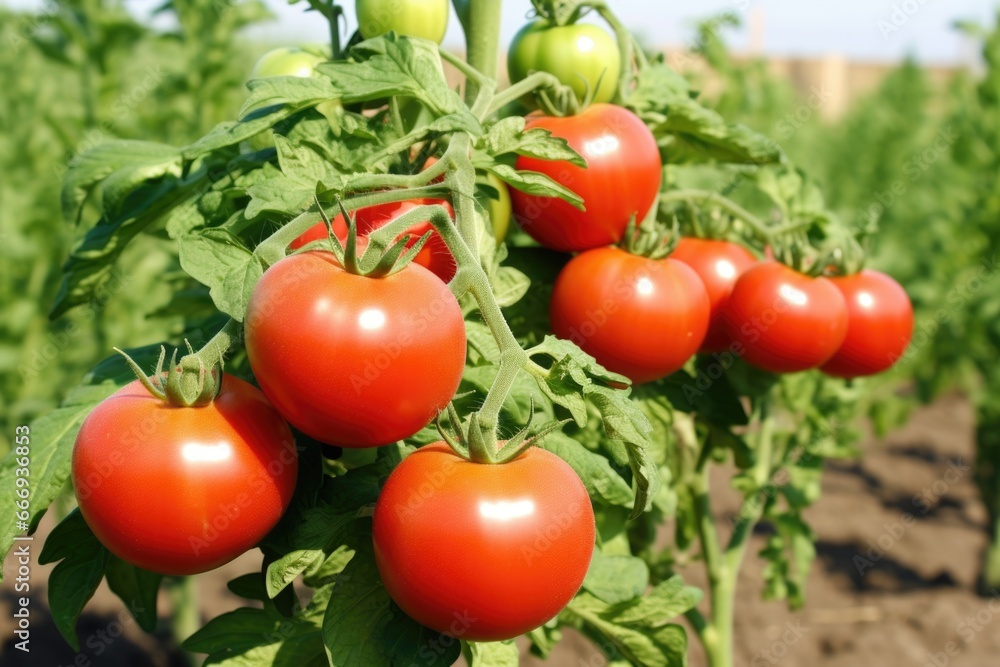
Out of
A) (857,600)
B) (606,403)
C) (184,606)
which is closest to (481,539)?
(606,403)

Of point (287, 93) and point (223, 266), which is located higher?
point (287, 93)

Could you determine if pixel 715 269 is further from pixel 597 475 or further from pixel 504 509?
pixel 504 509

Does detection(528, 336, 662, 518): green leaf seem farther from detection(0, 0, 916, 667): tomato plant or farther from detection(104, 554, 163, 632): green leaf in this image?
detection(104, 554, 163, 632): green leaf

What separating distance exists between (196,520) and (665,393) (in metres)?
0.69

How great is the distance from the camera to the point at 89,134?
2965 mm

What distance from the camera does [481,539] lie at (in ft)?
2.48

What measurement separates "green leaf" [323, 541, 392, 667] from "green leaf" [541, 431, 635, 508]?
22 centimetres

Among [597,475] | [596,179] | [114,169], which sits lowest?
[597,475]

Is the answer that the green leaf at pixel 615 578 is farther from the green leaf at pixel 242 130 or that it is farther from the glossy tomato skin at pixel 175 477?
the green leaf at pixel 242 130

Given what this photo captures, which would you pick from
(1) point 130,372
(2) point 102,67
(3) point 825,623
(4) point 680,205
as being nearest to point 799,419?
(4) point 680,205

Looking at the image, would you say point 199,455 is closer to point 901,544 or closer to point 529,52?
point 529,52

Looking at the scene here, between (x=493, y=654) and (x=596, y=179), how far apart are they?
0.53 meters

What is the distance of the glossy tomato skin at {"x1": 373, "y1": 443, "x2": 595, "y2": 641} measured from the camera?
76 cm

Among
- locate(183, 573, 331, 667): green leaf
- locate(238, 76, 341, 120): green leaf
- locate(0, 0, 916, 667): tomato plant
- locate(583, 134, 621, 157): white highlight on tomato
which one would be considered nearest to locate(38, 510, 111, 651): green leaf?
locate(0, 0, 916, 667): tomato plant
